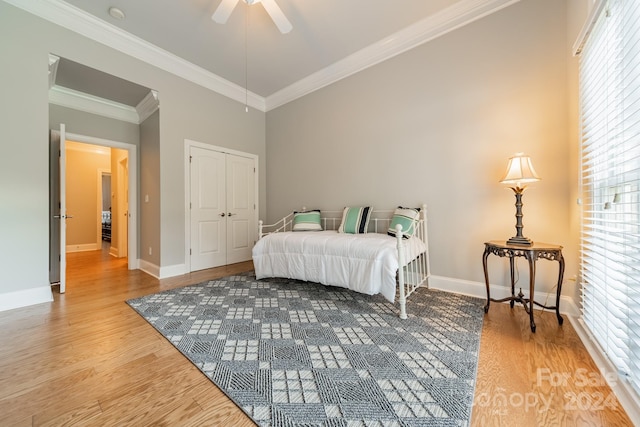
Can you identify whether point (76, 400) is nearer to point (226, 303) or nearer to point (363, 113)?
point (226, 303)

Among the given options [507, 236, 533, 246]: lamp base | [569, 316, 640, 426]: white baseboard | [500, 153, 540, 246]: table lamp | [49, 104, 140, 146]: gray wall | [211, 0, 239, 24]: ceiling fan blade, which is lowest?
[569, 316, 640, 426]: white baseboard

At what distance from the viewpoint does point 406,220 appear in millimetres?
2520

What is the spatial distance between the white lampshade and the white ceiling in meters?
1.57

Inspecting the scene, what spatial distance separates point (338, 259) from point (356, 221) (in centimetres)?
84

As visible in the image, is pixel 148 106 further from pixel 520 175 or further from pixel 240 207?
pixel 520 175

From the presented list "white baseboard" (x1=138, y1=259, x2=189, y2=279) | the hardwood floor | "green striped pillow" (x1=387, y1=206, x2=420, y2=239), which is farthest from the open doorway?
"green striped pillow" (x1=387, y1=206, x2=420, y2=239)

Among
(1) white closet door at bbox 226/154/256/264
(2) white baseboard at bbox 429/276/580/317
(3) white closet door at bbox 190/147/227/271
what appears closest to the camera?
(2) white baseboard at bbox 429/276/580/317

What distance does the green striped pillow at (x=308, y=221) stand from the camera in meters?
3.41

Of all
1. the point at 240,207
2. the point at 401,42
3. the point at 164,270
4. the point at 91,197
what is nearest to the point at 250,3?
the point at 401,42

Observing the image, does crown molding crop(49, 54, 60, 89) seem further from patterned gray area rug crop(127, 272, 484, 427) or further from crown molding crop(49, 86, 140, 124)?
patterned gray area rug crop(127, 272, 484, 427)

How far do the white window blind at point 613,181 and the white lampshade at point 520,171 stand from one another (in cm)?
30

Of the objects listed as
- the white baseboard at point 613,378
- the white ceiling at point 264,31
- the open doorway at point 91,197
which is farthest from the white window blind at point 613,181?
the open doorway at point 91,197

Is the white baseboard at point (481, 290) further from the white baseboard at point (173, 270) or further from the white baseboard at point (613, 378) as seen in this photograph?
the white baseboard at point (173, 270)

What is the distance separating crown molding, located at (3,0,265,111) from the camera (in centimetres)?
244
